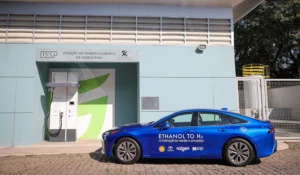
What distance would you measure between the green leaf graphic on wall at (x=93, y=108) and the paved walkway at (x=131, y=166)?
316 centimetres

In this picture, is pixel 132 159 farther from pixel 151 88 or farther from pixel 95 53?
pixel 95 53

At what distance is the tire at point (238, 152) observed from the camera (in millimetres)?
6660

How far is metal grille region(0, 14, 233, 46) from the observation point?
33.2ft

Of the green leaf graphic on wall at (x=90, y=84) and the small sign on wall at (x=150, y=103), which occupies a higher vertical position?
the green leaf graphic on wall at (x=90, y=84)

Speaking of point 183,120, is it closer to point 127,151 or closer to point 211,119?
point 211,119

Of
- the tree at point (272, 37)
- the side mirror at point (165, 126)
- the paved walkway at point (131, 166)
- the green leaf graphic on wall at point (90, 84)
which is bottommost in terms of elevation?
the paved walkway at point (131, 166)

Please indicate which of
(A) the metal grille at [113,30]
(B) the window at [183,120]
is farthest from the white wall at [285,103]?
(B) the window at [183,120]

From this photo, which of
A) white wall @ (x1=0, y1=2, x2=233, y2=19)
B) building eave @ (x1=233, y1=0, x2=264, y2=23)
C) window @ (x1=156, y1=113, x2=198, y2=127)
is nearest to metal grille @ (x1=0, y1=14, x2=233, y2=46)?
white wall @ (x1=0, y1=2, x2=233, y2=19)

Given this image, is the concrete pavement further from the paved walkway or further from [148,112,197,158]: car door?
[148,112,197,158]: car door

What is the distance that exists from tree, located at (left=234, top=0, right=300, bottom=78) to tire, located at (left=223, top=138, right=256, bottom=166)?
1882 cm

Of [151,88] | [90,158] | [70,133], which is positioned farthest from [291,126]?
[70,133]

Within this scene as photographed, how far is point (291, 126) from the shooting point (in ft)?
35.0

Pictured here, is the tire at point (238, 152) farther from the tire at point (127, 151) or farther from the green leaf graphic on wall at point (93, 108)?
the green leaf graphic on wall at point (93, 108)

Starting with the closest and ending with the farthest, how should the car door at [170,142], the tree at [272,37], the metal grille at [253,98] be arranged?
the car door at [170,142] → the metal grille at [253,98] → the tree at [272,37]
